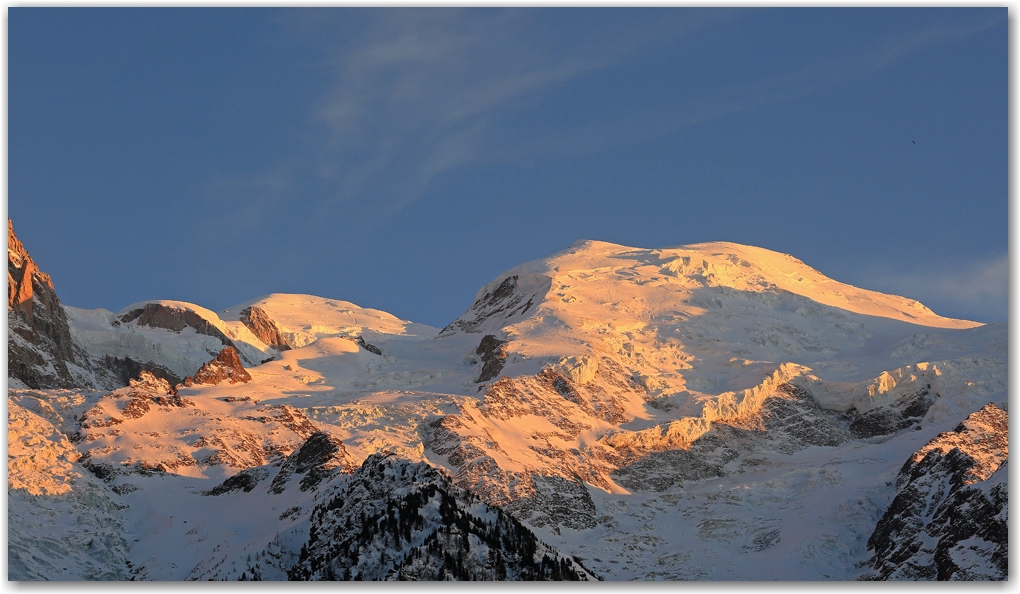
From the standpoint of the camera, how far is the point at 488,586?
139250 millimetres

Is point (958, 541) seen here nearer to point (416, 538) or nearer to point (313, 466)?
point (416, 538)

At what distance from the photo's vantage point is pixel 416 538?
156 meters

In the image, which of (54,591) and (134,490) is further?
(134,490)

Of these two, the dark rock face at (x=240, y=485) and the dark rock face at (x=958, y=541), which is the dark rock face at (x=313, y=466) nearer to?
the dark rock face at (x=240, y=485)

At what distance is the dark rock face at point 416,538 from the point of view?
152750 millimetres

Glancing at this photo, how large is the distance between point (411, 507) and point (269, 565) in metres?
14.0

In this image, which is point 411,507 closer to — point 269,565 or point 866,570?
point 269,565

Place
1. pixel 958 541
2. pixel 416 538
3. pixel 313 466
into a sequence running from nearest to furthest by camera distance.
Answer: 1. pixel 416 538
2. pixel 958 541
3. pixel 313 466

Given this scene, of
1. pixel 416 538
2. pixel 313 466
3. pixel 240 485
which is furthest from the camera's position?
pixel 240 485

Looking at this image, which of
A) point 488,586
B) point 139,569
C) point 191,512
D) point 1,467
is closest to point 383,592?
point 488,586

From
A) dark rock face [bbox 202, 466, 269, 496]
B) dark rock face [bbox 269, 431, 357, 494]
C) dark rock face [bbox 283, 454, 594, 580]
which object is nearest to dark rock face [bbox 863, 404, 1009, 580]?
dark rock face [bbox 283, 454, 594, 580]

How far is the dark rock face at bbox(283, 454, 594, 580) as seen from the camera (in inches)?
6014

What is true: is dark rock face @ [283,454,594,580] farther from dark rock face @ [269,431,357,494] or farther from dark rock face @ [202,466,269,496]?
dark rock face @ [202,466,269,496]

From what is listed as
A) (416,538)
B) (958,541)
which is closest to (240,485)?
(416,538)
